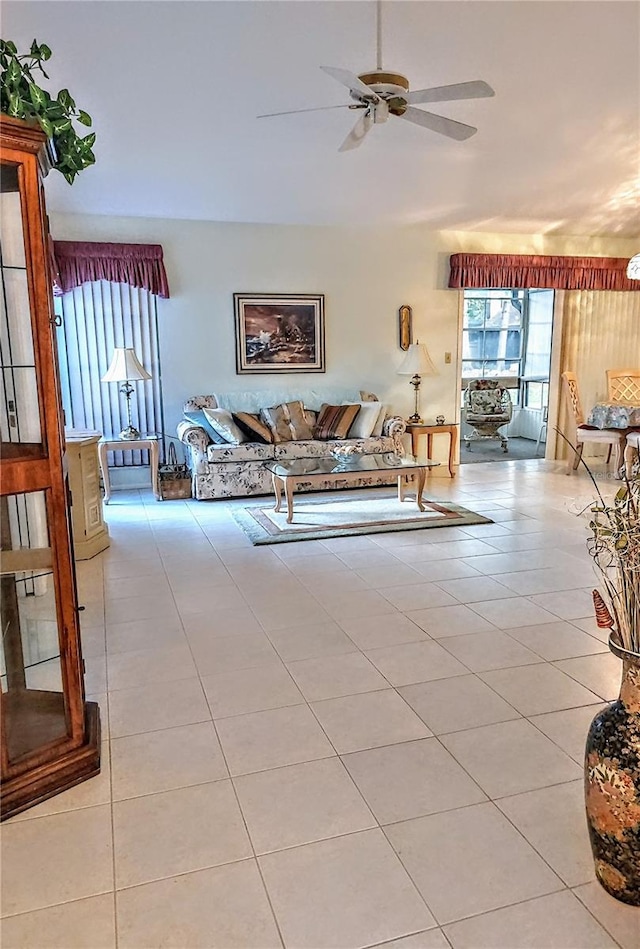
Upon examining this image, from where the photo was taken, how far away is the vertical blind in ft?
19.8

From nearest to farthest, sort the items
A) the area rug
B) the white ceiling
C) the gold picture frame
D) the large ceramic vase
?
1. the large ceramic vase
2. the white ceiling
3. the area rug
4. the gold picture frame

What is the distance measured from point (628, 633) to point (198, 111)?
12.6ft

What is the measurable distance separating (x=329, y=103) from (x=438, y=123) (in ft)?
2.80

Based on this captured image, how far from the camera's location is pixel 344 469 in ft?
16.3

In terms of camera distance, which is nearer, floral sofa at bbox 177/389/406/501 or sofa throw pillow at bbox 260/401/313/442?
floral sofa at bbox 177/389/406/501

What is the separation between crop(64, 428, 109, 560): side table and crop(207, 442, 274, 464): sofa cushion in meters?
1.38

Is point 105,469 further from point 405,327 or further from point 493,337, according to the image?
point 493,337

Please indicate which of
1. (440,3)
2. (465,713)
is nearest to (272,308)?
(440,3)

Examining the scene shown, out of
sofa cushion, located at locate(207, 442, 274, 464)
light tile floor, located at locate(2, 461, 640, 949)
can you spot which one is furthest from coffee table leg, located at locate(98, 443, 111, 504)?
light tile floor, located at locate(2, 461, 640, 949)

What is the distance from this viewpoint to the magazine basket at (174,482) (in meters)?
5.86

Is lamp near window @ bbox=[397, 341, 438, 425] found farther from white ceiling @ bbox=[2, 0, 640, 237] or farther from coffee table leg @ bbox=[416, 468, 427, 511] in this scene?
coffee table leg @ bbox=[416, 468, 427, 511]

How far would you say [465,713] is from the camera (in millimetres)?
2318

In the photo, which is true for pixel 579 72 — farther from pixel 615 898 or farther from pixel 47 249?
pixel 615 898

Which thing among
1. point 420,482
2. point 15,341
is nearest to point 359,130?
point 15,341
